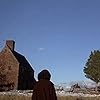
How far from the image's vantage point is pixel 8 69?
247 feet

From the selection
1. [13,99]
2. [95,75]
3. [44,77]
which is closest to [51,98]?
[44,77]

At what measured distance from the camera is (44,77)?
841 centimetres

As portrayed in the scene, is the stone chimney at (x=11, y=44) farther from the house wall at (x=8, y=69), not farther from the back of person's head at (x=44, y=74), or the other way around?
the back of person's head at (x=44, y=74)

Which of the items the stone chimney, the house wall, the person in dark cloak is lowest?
the person in dark cloak

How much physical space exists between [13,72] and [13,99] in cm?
4165


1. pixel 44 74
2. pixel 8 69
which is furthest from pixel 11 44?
pixel 44 74

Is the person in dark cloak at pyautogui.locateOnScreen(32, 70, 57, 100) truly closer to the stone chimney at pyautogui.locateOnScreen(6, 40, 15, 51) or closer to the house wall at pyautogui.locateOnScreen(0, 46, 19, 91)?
the house wall at pyautogui.locateOnScreen(0, 46, 19, 91)

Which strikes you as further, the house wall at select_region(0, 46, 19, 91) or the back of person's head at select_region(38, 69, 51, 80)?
the house wall at select_region(0, 46, 19, 91)

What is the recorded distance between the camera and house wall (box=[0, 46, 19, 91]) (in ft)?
239

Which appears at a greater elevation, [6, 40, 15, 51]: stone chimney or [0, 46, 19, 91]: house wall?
[6, 40, 15, 51]: stone chimney

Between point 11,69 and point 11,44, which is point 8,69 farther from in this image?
point 11,44

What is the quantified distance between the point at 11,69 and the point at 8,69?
1049mm

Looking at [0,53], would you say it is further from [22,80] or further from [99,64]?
[99,64]

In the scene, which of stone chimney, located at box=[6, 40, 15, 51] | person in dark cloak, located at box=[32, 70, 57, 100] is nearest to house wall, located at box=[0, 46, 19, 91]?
stone chimney, located at box=[6, 40, 15, 51]
